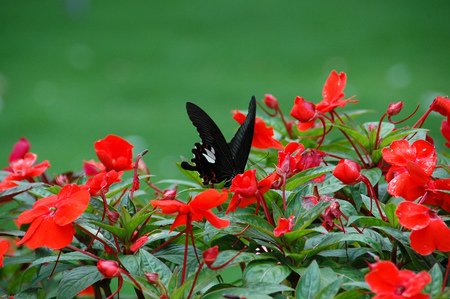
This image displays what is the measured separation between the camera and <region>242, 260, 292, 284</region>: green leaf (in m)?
0.77

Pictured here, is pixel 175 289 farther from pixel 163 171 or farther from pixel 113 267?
pixel 163 171

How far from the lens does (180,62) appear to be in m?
5.36

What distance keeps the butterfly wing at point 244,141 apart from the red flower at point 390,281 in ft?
1.67

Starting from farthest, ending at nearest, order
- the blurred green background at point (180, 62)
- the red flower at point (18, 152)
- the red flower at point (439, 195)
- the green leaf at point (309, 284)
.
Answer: the blurred green background at point (180, 62), the red flower at point (18, 152), the red flower at point (439, 195), the green leaf at point (309, 284)

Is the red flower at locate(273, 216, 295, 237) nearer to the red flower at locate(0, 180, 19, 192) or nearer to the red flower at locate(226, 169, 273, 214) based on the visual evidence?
the red flower at locate(226, 169, 273, 214)

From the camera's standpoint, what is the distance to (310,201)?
2.76 ft

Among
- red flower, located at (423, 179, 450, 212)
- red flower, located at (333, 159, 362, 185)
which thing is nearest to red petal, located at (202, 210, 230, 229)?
red flower, located at (333, 159, 362, 185)

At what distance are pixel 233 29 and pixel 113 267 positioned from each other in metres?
5.54

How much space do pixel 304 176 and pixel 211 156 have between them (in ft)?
1.00

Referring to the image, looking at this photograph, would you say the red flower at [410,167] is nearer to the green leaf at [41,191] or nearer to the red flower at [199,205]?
the red flower at [199,205]

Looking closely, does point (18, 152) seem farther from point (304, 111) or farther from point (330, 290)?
point (330, 290)

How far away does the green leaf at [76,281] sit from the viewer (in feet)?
2.79

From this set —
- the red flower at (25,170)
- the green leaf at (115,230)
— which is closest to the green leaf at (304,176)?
the green leaf at (115,230)

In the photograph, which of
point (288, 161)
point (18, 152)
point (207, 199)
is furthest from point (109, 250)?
point (18, 152)
